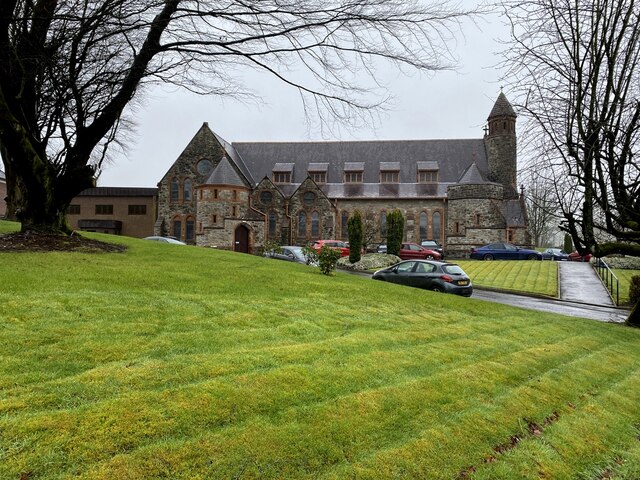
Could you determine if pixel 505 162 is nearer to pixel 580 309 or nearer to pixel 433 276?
pixel 580 309

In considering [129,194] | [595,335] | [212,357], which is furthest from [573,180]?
[129,194]

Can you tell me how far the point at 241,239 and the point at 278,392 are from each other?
119 ft

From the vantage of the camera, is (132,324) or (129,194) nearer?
(132,324)

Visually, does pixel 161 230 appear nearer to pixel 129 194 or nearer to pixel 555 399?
pixel 129 194

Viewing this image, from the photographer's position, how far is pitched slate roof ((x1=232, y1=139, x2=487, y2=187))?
1897 inches

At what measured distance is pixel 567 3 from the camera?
9766 millimetres

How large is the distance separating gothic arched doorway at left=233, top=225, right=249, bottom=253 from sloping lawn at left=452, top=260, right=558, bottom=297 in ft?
63.8

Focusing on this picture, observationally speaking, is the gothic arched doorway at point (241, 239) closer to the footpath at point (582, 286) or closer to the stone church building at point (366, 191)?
the stone church building at point (366, 191)

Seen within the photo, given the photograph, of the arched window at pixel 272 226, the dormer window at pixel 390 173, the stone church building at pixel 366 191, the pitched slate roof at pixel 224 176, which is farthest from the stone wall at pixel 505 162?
the pitched slate roof at pixel 224 176

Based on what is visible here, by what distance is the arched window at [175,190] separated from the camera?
45.2m

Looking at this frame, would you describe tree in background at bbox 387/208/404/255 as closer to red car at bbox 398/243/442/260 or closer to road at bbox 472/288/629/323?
red car at bbox 398/243/442/260

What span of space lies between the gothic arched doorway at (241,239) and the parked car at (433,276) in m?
23.7

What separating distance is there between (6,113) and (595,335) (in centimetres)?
1528

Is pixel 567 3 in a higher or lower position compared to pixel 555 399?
higher
